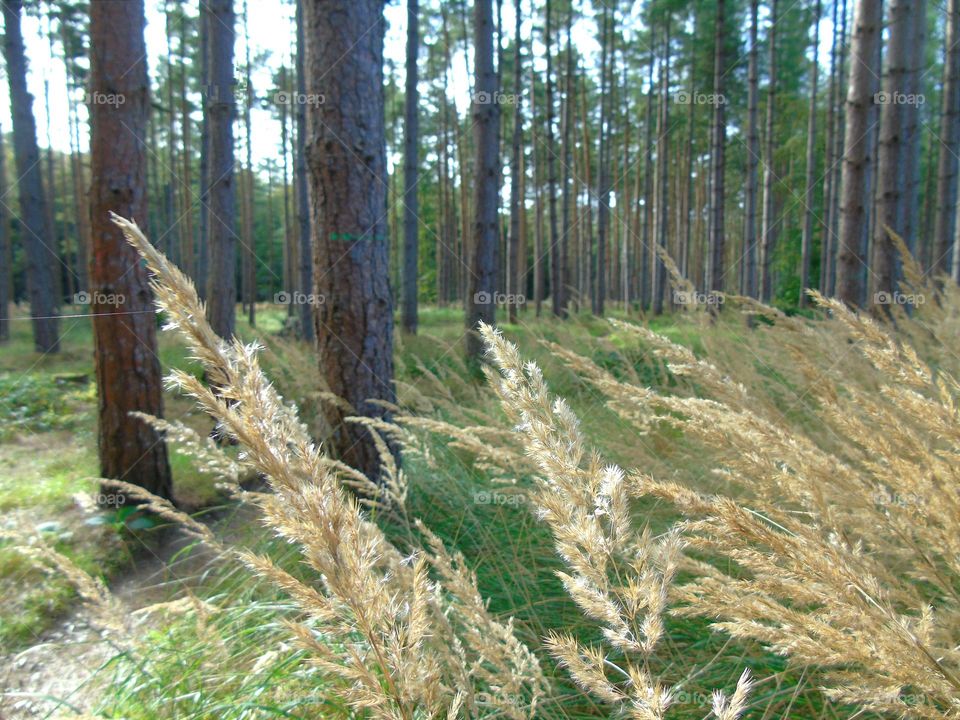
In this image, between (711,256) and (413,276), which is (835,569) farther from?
(711,256)

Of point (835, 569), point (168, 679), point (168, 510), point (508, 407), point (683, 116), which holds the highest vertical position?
point (683, 116)

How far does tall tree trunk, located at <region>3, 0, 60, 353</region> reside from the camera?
10828 millimetres

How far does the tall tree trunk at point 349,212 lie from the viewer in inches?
146

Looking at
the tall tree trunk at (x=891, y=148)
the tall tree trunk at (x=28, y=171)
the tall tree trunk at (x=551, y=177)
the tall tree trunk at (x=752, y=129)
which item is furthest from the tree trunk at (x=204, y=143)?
the tall tree trunk at (x=752, y=129)

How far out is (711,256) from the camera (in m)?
12.9

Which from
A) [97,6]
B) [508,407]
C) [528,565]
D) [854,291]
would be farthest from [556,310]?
[508,407]

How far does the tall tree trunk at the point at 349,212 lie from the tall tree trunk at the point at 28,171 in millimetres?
9304

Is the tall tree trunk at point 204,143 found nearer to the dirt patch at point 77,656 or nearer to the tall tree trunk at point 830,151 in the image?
the dirt patch at point 77,656

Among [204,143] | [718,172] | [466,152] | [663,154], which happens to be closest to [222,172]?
[204,143]

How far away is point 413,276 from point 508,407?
11742 millimetres

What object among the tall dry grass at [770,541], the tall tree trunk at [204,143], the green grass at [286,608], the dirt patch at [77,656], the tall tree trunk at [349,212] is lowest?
the dirt patch at [77,656]

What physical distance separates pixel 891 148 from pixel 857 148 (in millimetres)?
1082

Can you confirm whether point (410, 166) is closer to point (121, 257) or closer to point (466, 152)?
point (121, 257)

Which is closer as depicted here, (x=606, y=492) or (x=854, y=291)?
(x=606, y=492)
